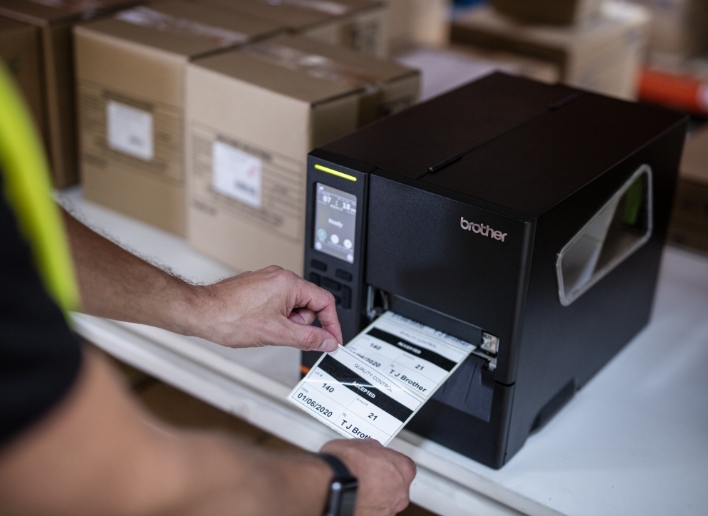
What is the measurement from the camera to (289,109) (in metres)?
1.13

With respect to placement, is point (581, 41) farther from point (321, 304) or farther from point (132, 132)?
point (321, 304)

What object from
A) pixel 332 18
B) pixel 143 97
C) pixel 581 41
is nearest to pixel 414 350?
pixel 143 97

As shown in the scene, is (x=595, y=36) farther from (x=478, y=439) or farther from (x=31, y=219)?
(x=31, y=219)

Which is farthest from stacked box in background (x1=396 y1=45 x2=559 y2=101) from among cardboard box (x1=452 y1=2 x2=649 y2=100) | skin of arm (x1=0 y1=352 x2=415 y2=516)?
skin of arm (x1=0 y1=352 x2=415 y2=516)

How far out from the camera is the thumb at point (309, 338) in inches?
36.6

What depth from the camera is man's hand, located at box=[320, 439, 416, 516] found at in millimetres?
791

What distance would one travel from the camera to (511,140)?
3.26 feet

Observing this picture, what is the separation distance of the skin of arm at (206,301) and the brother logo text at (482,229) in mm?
198

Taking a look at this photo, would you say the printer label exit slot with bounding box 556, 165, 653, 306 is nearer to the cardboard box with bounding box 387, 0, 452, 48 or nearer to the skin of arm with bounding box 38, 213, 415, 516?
the skin of arm with bounding box 38, 213, 415, 516

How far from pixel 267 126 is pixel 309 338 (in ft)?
1.20

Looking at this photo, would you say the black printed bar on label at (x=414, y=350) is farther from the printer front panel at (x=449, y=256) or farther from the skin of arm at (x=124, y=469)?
the skin of arm at (x=124, y=469)

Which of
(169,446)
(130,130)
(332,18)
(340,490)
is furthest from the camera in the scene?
(332,18)

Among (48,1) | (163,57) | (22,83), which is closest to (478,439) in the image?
(163,57)

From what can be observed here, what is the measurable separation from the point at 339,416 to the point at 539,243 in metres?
0.28
